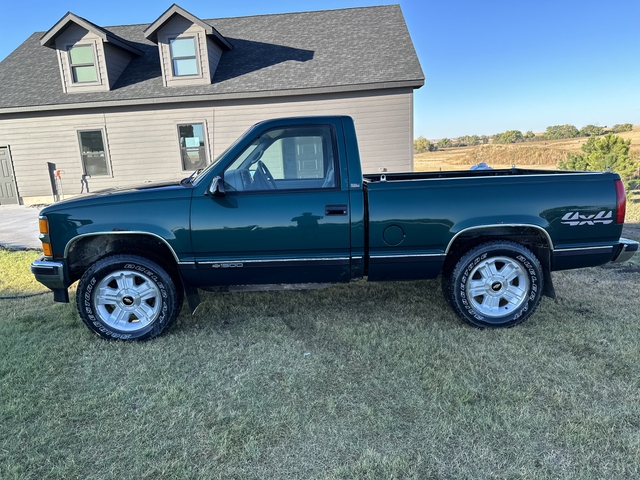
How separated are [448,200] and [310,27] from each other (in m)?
13.2

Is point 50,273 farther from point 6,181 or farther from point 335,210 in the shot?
point 6,181

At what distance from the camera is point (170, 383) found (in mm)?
3008

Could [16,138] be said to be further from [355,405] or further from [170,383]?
[355,405]

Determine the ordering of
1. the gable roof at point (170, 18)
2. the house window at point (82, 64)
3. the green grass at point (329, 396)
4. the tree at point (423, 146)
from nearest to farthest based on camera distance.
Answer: the green grass at point (329, 396) → the gable roof at point (170, 18) → the house window at point (82, 64) → the tree at point (423, 146)

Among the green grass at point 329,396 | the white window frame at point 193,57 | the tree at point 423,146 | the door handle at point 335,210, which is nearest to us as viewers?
the green grass at point 329,396

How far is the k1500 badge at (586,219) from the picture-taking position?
352 centimetres

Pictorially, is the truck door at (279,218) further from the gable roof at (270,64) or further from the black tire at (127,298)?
the gable roof at (270,64)

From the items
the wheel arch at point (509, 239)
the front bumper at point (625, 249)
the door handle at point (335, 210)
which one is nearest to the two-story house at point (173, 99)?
the wheel arch at point (509, 239)

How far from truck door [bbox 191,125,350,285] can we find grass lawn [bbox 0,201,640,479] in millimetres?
602

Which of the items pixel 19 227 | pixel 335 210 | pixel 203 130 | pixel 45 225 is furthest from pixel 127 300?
pixel 203 130

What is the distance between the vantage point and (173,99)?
12195mm

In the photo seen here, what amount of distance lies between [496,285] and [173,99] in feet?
36.9

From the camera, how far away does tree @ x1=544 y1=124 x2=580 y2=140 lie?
54013 mm

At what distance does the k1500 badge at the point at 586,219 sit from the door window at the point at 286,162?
2.01 metres
